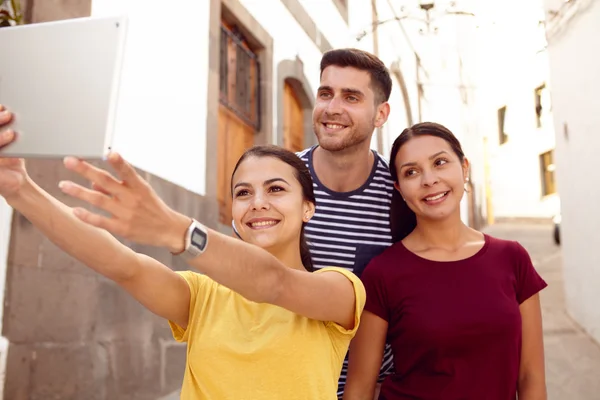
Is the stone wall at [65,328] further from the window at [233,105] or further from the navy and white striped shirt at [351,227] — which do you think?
the window at [233,105]

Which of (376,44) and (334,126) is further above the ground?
(376,44)

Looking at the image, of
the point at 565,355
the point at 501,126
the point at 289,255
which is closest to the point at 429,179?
the point at 289,255

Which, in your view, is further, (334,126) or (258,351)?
(334,126)

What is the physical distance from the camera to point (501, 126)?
23156 mm

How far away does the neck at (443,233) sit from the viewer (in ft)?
7.23

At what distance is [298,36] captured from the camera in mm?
8086

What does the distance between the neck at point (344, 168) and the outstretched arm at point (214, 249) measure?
899 millimetres

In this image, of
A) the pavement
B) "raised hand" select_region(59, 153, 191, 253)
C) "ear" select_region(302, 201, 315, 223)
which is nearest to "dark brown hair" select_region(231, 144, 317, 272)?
"ear" select_region(302, 201, 315, 223)

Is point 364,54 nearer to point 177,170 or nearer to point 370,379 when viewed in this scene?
point 370,379

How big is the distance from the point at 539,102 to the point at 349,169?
65.6ft

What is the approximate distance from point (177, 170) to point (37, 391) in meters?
2.12

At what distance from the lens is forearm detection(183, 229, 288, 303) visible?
1.23 m

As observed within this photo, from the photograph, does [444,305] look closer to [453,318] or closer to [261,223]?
[453,318]

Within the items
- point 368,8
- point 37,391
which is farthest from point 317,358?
point 368,8
